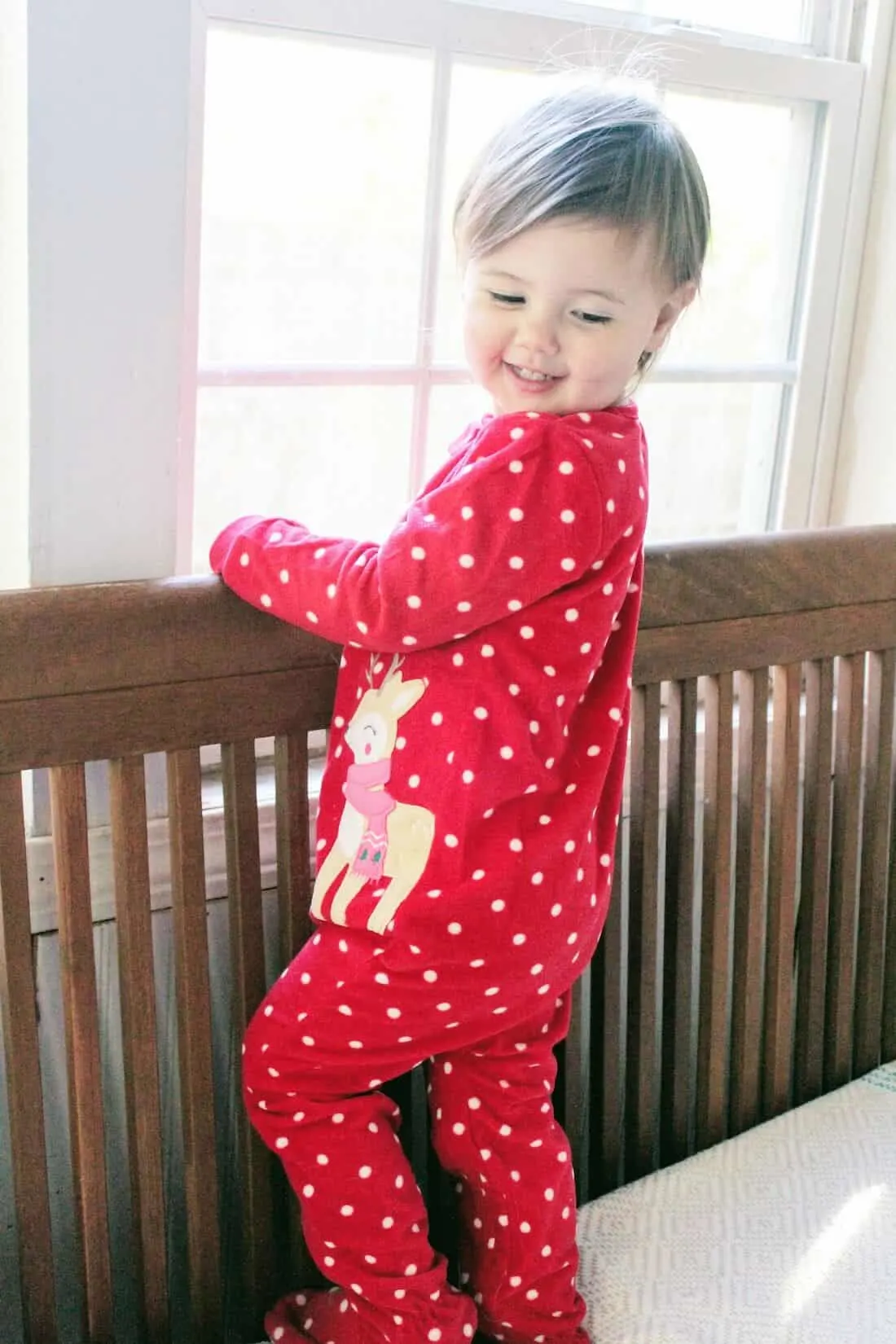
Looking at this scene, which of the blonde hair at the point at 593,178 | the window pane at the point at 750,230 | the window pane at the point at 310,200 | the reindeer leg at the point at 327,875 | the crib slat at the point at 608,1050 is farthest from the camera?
the window pane at the point at 750,230

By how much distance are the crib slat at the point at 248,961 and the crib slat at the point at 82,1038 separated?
0.12 meters

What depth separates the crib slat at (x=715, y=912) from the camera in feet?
4.37

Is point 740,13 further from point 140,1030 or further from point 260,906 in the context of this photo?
point 140,1030

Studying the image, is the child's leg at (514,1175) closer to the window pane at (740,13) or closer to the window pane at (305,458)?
the window pane at (305,458)

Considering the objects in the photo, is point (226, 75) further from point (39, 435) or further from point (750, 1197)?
point (750, 1197)

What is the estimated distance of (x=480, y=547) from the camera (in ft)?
3.08

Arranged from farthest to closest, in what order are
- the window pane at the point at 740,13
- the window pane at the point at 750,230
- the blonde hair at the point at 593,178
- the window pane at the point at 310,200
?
the window pane at the point at 750,230 → the window pane at the point at 740,13 → the window pane at the point at 310,200 → the blonde hair at the point at 593,178

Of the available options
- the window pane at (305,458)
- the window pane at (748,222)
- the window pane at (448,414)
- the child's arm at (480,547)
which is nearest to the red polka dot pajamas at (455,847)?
the child's arm at (480,547)

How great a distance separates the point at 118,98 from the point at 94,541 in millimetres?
314

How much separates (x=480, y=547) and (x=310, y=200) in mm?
460

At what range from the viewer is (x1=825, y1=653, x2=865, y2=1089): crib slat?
4.68 ft

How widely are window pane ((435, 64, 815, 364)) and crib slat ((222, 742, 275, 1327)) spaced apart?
2.39 feet

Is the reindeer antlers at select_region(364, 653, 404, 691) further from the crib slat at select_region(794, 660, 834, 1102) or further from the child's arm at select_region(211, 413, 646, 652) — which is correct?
the crib slat at select_region(794, 660, 834, 1102)

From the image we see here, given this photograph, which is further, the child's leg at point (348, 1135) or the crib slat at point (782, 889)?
the crib slat at point (782, 889)
